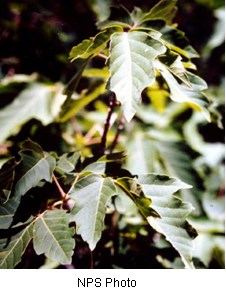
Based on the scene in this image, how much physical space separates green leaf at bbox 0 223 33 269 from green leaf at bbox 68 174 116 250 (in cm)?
12

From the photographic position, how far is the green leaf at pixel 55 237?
0.79m

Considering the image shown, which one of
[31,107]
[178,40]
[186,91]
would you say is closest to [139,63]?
[186,91]

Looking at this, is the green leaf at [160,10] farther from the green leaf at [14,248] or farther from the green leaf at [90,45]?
the green leaf at [14,248]

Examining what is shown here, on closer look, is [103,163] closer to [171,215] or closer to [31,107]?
[171,215]

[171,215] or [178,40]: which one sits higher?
[178,40]

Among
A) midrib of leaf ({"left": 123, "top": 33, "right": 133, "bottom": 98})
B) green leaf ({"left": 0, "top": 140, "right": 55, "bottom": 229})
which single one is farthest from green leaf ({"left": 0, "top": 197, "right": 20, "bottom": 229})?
midrib of leaf ({"left": 123, "top": 33, "right": 133, "bottom": 98})

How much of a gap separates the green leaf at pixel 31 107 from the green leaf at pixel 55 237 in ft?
1.80

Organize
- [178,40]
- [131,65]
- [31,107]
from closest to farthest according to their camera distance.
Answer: [131,65] < [178,40] < [31,107]

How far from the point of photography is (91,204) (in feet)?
2.63

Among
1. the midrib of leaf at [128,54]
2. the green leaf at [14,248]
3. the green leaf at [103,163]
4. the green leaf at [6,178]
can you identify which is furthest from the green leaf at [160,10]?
the green leaf at [14,248]

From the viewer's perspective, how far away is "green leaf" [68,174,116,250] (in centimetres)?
77

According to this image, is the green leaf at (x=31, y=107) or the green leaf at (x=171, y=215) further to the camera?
the green leaf at (x=31, y=107)

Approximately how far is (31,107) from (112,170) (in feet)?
2.20

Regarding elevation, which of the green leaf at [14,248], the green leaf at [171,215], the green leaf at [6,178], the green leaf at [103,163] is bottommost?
the green leaf at [14,248]
